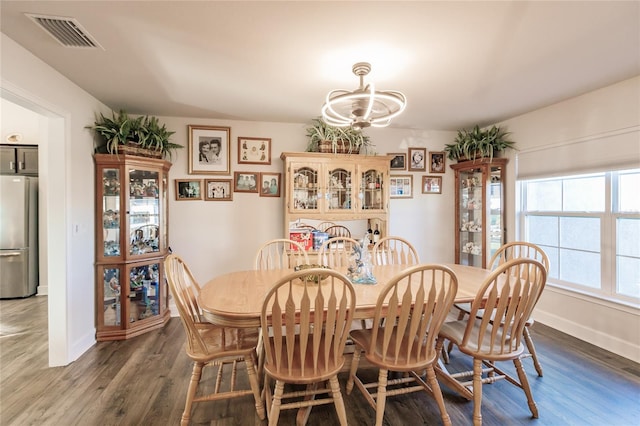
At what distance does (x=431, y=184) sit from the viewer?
432cm

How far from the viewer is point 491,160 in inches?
146

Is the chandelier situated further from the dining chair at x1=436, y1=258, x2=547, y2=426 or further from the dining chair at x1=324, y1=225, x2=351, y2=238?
the dining chair at x1=324, y1=225, x2=351, y2=238

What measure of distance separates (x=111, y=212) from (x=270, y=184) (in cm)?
172

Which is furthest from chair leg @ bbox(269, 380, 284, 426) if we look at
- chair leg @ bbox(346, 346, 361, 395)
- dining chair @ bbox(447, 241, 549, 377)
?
dining chair @ bbox(447, 241, 549, 377)

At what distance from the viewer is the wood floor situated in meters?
1.85

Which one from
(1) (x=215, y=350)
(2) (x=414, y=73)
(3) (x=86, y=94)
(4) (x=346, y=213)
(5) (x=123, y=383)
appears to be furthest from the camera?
(4) (x=346, y=213)

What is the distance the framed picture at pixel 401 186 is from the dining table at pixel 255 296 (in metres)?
1.81

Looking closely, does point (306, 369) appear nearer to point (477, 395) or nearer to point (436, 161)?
point (477, 395)

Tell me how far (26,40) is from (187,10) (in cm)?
124

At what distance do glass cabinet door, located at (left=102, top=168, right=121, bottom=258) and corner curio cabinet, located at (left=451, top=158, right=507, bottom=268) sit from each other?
4.11 metres

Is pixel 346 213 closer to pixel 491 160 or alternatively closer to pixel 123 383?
pixel 491 160

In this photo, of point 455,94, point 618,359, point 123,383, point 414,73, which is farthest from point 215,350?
point 618,359

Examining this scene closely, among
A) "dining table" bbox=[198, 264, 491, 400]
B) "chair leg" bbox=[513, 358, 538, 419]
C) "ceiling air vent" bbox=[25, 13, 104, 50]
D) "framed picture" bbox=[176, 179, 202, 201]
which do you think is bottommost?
"chair leg" bbox=[513, 358, 538, 419]

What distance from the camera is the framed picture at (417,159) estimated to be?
425 centimetres
